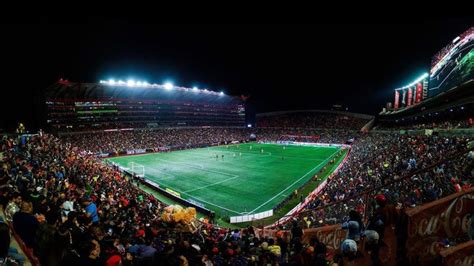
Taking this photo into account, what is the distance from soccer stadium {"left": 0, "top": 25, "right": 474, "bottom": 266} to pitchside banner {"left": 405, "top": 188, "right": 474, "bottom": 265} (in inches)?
0.7

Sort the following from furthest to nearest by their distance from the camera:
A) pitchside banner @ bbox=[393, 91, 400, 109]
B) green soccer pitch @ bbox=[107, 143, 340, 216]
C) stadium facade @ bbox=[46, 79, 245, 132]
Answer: pitchside banner @ bbox=[393, 91, 400, 109] → stadium facade @ bbox=[46, 79, 245, 132] → green soccer pitch @ bbox=[107, 143, 340, 216]

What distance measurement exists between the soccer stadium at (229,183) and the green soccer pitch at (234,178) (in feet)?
0.81

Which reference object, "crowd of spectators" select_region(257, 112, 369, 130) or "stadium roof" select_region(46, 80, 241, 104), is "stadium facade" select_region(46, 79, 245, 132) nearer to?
"stadium roof" select_region(46, 80, 241, 104)

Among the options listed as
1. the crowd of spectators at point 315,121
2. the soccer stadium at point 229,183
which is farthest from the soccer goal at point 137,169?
the crowd of spectators at point 315,121

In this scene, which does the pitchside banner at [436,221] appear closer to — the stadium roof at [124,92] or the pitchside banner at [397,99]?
the stadium roof at [124,92]

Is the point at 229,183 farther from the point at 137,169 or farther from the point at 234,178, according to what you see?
the point at 137,169

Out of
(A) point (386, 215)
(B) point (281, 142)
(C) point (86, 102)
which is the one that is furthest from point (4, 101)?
(A) point (386, 215)

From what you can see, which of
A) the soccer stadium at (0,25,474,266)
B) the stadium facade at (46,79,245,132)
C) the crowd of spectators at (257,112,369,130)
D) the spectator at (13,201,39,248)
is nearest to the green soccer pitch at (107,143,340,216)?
the soccer stadium at (0,25,474,266)

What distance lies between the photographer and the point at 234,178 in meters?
33.3

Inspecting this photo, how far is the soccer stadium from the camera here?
4.25m

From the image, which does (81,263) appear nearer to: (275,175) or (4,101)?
(275,175)

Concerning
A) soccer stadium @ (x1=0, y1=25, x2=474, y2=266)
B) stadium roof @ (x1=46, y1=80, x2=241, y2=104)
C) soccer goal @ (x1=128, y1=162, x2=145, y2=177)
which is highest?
stadium roof @ (x1=46, y1=80, x2=241, y2=104)

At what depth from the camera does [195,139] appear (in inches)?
2940

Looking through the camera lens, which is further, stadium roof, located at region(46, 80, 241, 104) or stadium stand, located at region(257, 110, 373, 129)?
stadium stand, located at region(257, 110, 373, 129)
